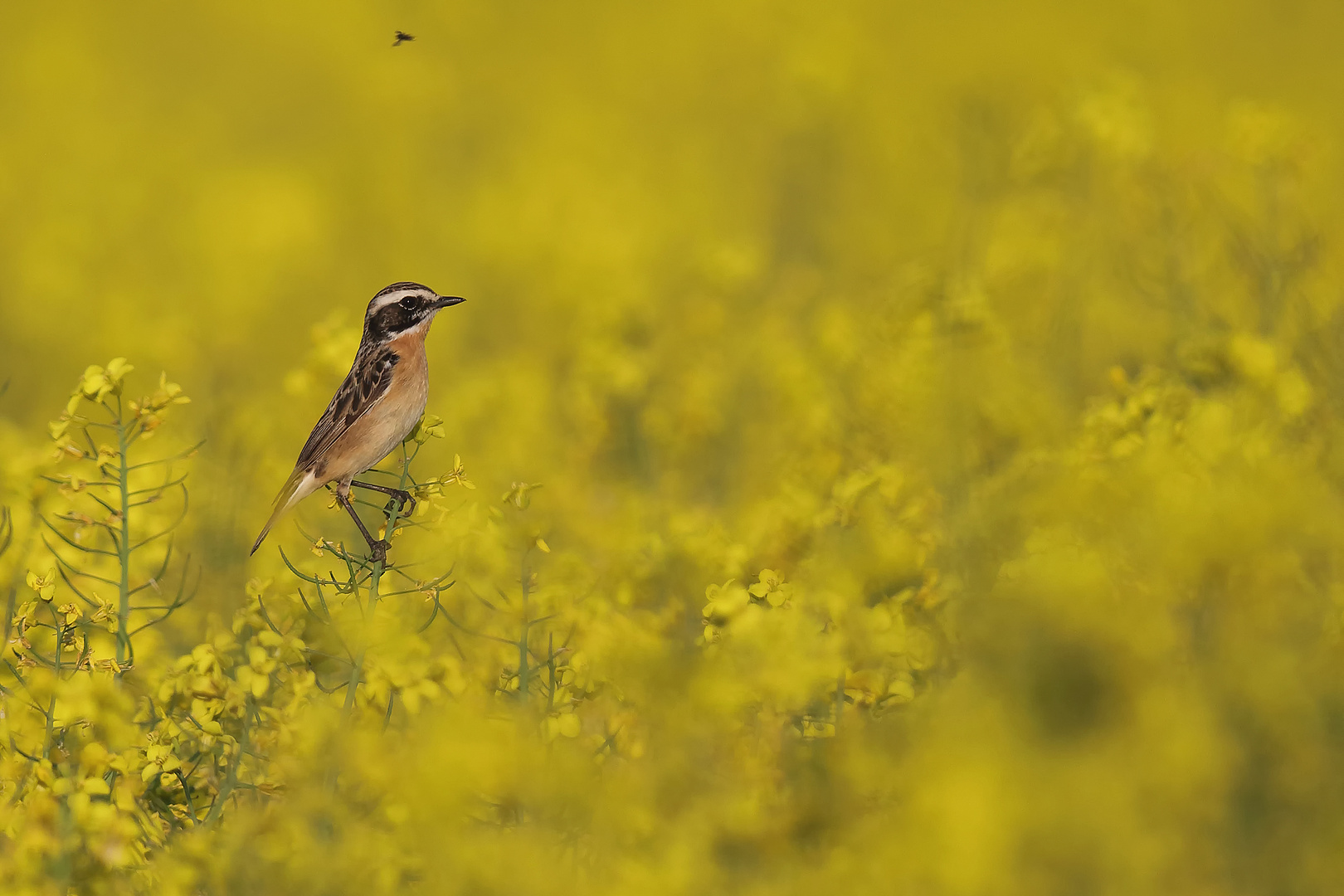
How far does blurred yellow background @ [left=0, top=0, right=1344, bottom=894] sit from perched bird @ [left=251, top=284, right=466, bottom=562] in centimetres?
17

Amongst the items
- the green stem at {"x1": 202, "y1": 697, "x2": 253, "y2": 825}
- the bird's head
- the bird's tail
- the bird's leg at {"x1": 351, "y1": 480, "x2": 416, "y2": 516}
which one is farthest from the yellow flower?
the bird's head

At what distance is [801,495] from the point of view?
5215 millimetres

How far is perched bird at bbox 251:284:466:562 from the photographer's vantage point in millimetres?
5242

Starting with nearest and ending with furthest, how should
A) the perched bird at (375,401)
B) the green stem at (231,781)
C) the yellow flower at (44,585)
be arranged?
the green stem at (231,781)
the yellow flower at (44,585)
the perched bird at (375,401)

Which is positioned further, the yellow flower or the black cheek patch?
the black cheek patch

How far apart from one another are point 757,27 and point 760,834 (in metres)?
23.1

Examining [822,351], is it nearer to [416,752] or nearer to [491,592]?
[491,592]

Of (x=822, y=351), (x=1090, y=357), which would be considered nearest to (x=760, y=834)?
(x=822, y=351)

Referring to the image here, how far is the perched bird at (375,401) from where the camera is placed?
17.2 ft

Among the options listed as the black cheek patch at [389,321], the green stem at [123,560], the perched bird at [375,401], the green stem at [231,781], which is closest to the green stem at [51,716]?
the green stem at [123,560]

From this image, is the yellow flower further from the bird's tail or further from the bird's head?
the bird's head

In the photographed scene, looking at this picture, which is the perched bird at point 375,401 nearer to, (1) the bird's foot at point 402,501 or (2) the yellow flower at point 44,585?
(1) the bird's foot at point 402,501

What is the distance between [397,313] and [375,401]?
18.8 inches

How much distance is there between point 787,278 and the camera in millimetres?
14523
